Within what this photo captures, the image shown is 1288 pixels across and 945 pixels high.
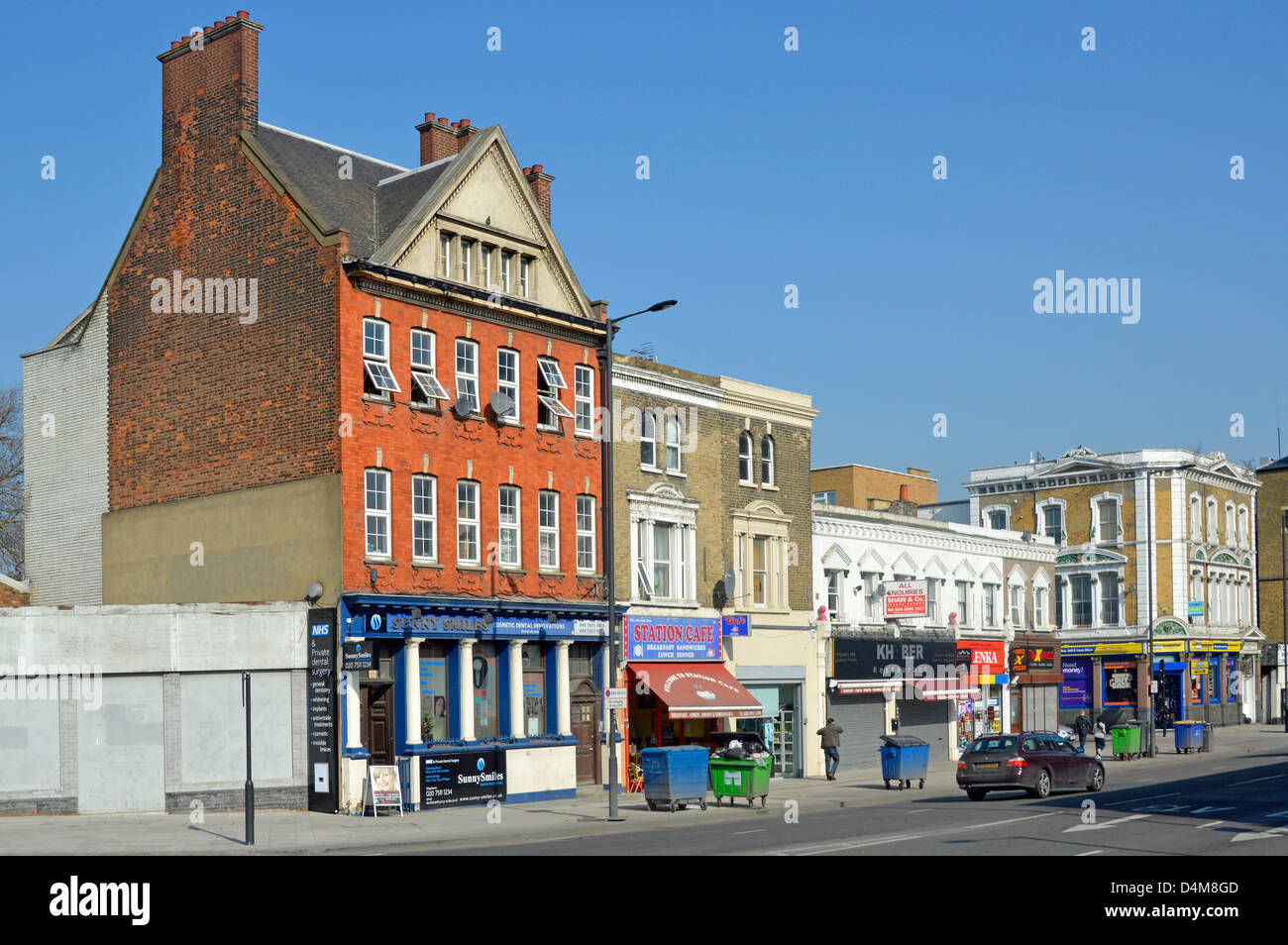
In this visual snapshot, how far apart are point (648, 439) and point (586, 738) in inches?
336

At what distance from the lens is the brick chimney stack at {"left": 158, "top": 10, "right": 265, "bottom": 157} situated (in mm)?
36625

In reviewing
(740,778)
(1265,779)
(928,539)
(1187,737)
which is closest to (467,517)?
(740,778)

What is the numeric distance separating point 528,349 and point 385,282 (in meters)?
5.31

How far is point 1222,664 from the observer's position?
81.5 meters

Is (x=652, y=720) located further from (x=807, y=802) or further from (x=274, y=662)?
(x=274, y=662)

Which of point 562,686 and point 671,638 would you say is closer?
point 562,686

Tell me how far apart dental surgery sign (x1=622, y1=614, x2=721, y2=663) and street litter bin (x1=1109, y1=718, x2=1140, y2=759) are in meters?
17.4

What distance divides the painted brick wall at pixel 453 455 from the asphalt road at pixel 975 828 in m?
7.80

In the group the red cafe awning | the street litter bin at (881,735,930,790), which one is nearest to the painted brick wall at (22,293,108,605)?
the red cafe awning

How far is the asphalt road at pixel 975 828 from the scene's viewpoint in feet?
70.9

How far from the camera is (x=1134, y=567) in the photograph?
255 ft

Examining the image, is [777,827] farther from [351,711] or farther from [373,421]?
[373,421]

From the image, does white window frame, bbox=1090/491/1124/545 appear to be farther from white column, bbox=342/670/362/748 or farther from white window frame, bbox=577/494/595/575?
white column, bbox=342/670/362/748
